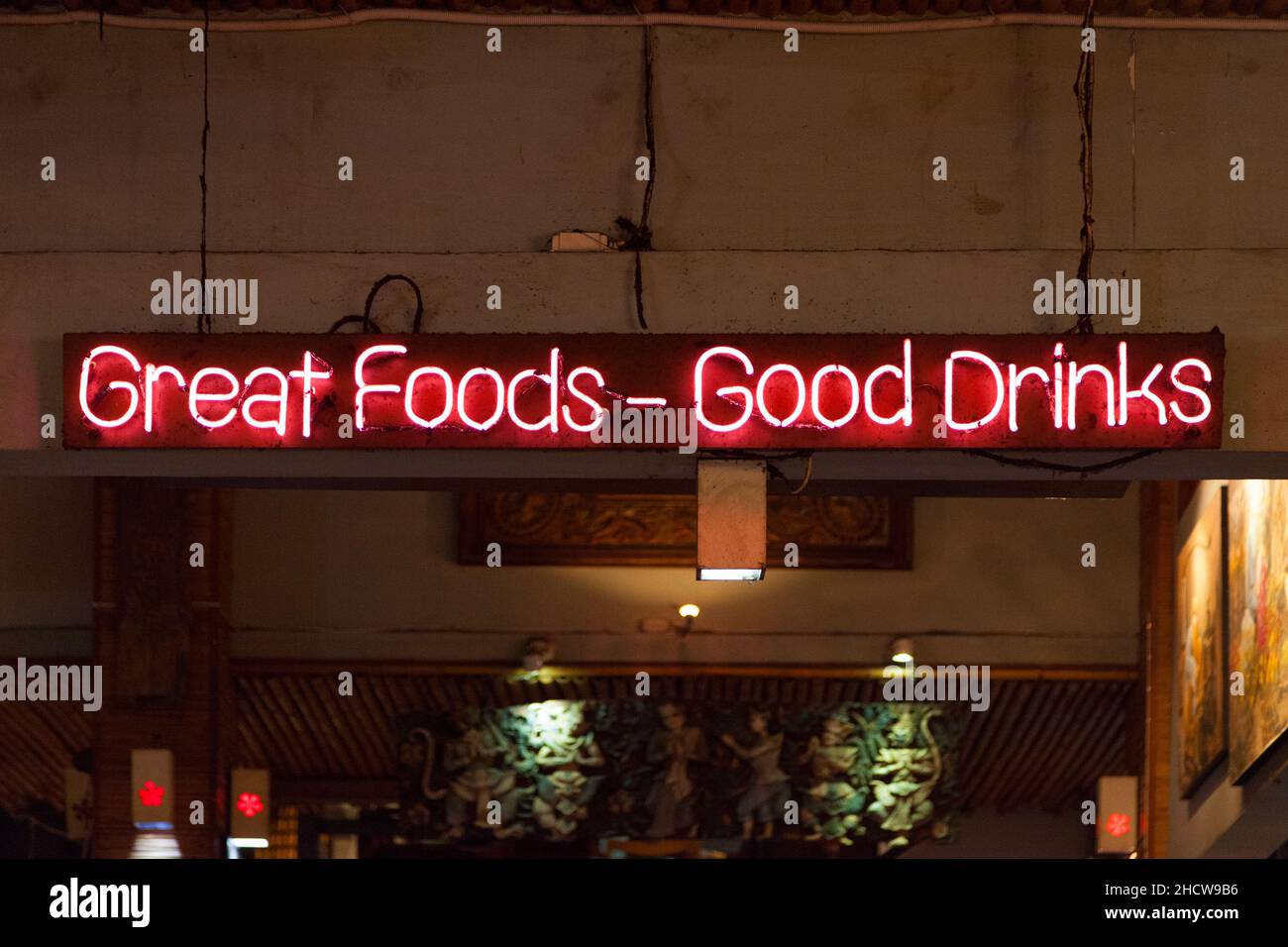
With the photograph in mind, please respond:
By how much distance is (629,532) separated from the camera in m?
12.7

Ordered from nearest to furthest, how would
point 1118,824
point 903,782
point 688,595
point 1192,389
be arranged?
point 1192,389, point 1118,824, point 903,782, point 688,595

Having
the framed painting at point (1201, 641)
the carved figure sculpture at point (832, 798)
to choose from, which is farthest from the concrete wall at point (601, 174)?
the carved figure sculpture at point (832, 798)

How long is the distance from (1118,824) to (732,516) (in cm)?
656

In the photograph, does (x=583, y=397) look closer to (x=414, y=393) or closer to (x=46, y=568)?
(x=414, y=393)

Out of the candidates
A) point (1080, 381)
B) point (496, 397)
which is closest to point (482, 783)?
point (496, 397)

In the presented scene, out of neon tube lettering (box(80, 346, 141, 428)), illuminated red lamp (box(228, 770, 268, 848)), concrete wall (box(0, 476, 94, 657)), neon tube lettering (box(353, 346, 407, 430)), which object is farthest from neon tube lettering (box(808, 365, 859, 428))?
concrete wall (box(0, 476, 94, 657))

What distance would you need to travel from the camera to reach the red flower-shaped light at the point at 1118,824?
12.4 m

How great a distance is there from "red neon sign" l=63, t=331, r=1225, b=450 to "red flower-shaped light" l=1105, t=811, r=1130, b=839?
631 centimetres

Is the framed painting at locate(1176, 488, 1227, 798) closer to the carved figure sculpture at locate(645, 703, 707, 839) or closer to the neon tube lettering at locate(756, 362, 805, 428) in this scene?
the carved figure sculpture at locate(645, 703, 707, 839)

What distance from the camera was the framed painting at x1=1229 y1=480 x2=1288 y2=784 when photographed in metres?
9.04

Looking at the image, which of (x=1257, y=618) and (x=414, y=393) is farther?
(x=1257, y=618)

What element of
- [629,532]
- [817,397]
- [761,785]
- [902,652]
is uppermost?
[817,397]
